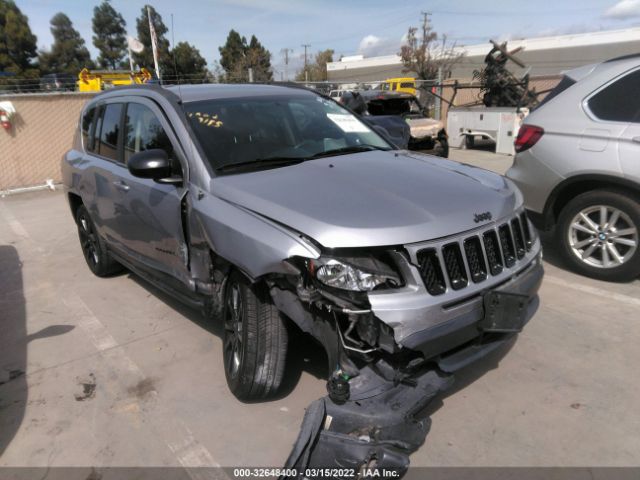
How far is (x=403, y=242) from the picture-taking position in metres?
2.27

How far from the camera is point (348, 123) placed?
4.00 meters

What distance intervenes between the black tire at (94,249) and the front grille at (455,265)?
12.2 ft

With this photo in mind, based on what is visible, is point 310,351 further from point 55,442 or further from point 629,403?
point 629,403

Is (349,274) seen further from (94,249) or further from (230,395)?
(94,249)

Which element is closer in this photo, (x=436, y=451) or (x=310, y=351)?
(x=436, y=451)

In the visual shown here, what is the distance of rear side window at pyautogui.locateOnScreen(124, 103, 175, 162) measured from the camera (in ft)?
11.3

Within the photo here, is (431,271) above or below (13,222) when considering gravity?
above

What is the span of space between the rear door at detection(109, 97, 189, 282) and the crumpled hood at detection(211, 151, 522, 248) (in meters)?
0.50

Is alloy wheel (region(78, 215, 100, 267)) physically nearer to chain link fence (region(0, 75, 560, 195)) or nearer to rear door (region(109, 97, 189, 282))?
rear door (region(109, 97, 189, 282))

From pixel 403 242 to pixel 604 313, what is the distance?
8.44 feet

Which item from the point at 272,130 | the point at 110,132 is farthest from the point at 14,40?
the point at 272,130

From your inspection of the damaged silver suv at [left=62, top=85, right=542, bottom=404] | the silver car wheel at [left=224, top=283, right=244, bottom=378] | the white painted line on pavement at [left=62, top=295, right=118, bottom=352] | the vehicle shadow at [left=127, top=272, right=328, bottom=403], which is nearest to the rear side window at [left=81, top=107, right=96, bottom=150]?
the damaged silver suv at [left=62, top=85, right=542, bottom=404]

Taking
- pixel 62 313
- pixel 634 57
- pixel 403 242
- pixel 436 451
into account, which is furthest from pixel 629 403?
pixel 62 313

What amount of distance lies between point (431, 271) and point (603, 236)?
2.86 metres
